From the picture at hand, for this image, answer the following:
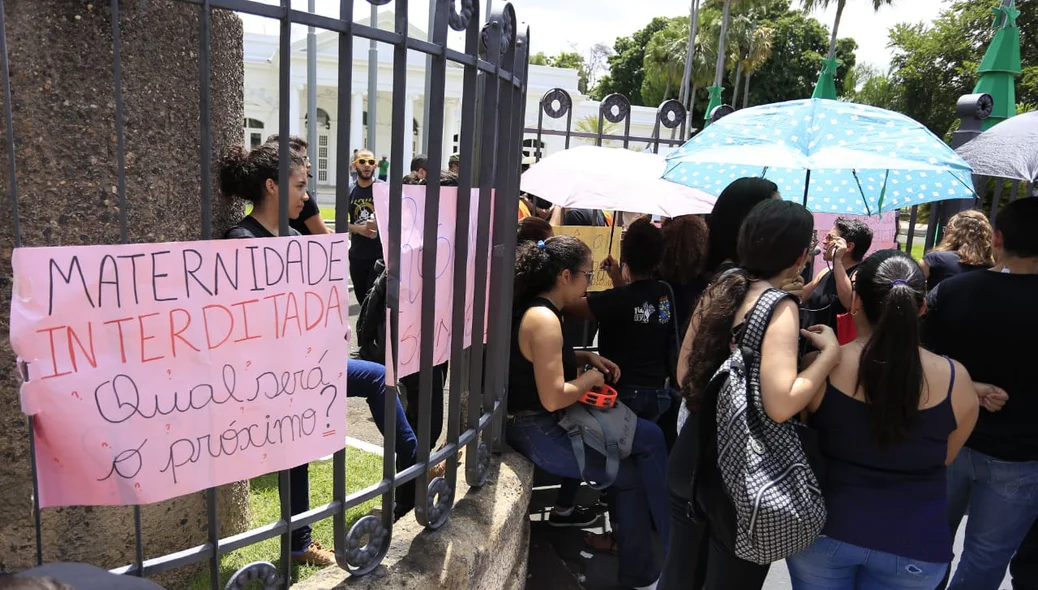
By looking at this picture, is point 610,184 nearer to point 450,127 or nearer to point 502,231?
point 502,231

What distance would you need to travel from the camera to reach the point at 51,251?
146 centimetres

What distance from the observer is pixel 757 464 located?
212 cm

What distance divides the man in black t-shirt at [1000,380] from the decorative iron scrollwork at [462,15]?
7.18 feet

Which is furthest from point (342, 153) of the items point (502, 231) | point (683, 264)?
point (683, 264)

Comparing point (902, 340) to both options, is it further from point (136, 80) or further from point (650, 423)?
point (136, 80)

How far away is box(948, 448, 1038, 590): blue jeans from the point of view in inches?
110

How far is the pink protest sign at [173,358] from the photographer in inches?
59.1

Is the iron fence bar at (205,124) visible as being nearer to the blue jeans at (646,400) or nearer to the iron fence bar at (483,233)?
the iron fence bar at (483,233)

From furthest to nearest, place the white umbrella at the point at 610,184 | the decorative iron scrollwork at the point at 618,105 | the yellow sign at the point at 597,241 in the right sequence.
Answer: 1. the decorative iron scrollwork at the point at 618,105
2. the yellow sign at the point at 597,241
3. the white umbrella at the point at 610,184

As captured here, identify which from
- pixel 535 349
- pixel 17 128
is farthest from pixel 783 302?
pixel 17 128

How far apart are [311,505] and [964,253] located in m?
3.66

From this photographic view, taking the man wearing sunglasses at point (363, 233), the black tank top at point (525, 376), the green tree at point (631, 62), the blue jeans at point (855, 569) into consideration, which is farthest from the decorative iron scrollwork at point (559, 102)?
the green tree at point (631, 62)

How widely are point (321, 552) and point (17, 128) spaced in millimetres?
1883

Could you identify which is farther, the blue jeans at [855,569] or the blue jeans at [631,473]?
the blue jeans at [631,473]
